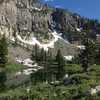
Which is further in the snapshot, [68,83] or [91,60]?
[91,60]

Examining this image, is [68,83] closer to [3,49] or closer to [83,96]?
[83,96]

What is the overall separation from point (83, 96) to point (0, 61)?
324 feet

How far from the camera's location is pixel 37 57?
199625mm

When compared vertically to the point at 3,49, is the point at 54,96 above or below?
below

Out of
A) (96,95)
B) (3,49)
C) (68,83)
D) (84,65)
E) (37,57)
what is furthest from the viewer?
(37,57)

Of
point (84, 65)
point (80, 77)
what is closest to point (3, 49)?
point (84, 65)

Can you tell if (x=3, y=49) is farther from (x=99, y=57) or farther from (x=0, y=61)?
(x=99, y=57)

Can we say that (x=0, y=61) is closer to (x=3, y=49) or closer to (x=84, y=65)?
(x=3, y=49)

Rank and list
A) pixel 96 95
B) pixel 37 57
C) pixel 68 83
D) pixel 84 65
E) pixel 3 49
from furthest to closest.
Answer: pixel 37 57 < pixel 3 49 < pixel 84 65 < pixel 68 83 < pixel 96 95

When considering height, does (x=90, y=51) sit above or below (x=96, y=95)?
above

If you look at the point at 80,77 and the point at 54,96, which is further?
the point at 80,77

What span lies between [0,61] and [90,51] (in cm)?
5115

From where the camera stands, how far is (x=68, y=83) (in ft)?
200

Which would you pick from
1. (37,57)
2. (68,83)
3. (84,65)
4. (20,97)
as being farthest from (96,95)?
(37,57)
